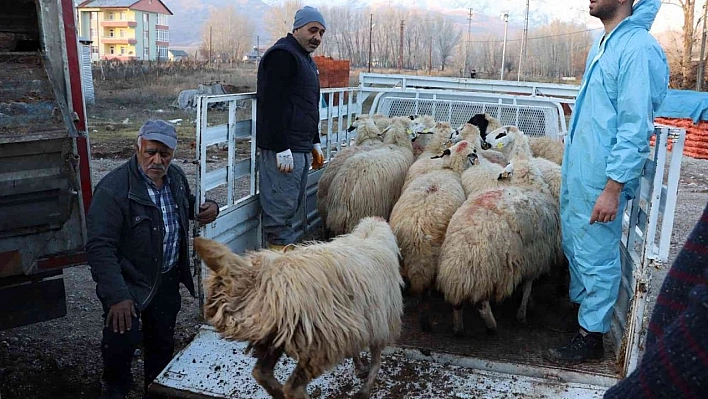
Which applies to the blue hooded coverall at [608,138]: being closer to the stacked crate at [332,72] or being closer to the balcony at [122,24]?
the stacked crate at [332,72]

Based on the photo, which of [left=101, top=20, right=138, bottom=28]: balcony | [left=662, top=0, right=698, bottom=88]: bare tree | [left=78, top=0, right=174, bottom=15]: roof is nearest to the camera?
[left=662, top=0, right=698, bottom=88]: bare tree

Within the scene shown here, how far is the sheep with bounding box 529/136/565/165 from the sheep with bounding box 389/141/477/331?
230cm

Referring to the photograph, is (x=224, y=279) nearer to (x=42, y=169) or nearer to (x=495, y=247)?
(x=42, y=169)

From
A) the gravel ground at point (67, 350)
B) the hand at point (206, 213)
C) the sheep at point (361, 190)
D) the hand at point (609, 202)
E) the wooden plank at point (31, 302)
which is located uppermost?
the hand at point (609, 202)

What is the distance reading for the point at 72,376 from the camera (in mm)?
4070

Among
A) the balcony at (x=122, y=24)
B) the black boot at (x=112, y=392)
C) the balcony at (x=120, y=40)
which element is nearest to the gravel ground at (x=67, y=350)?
the black boot at (x=112, y=392)

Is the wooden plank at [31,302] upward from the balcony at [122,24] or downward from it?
downward

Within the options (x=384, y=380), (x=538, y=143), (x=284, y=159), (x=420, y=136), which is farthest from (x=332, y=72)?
(x=384, y=380)

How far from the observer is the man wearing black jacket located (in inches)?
127

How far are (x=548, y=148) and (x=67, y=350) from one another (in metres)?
5.36

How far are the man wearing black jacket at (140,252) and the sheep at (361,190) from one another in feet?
6.63

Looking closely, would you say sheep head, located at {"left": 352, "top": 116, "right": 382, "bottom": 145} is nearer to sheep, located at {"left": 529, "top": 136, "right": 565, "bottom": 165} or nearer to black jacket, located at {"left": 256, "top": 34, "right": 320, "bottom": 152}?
sheep, located at {"left": 529, "top": 136, "right": 565, "bottom": 165}

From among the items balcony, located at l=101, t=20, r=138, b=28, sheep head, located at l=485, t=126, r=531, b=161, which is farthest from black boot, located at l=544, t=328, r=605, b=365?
balcony, located at l=101, t=20, r=138, b=28

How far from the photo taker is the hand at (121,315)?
319 cm
